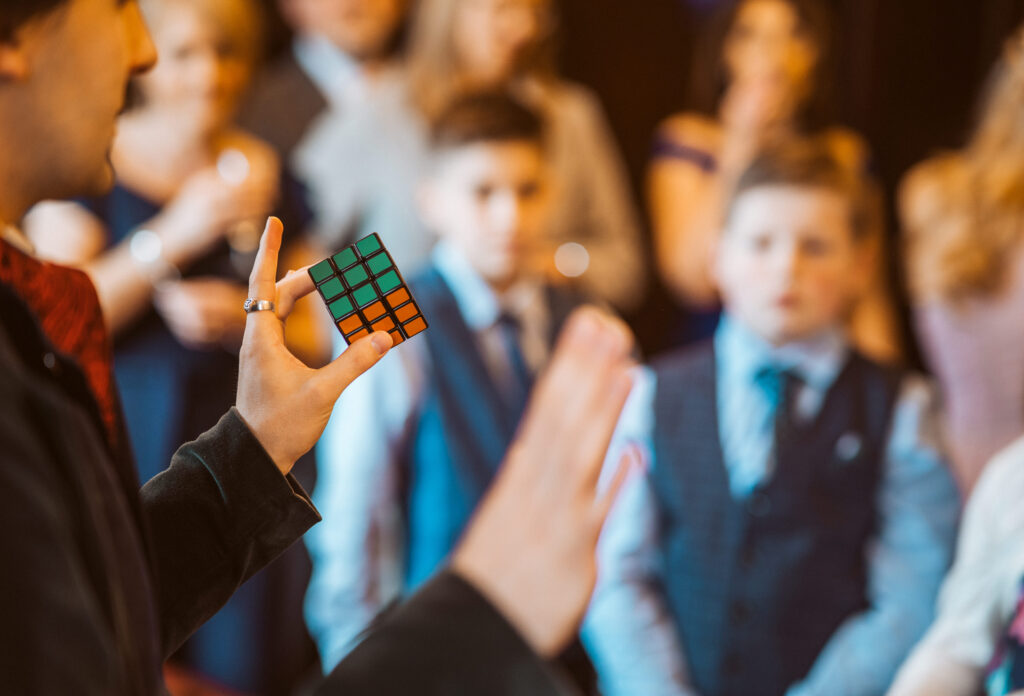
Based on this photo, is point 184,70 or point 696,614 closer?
point 696,614

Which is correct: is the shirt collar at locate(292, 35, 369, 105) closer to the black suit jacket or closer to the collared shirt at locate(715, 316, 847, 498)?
the collared shirt at locate(715, 316, 847, 498)

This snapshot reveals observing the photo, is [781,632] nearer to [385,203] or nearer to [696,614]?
[696,614]

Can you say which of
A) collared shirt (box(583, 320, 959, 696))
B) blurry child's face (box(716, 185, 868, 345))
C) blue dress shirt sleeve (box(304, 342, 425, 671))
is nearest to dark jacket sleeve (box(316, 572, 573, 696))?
collared shirt (box(583, 320, 959, 696))

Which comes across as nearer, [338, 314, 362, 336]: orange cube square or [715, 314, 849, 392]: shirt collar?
[338, 314, 362, 336]: orange cube square

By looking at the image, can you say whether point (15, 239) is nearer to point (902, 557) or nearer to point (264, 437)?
point (264, 437)

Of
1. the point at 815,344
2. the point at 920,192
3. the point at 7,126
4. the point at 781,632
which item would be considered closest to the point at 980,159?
the point at 920,192

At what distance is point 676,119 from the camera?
1668 mm

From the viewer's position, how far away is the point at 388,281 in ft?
1.46

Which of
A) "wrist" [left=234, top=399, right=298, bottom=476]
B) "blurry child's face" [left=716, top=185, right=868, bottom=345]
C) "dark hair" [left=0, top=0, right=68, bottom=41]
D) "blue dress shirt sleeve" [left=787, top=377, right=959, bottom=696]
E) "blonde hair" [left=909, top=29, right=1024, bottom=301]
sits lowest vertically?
"blue dress shirt sleeve" [left=787, top=377, right=959, bottom=696]

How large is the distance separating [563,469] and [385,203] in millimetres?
1088

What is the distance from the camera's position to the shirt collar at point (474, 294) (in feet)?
3.92

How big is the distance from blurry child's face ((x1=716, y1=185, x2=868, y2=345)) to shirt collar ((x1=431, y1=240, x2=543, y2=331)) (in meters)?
0.26

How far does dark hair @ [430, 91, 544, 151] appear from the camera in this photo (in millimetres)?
1319

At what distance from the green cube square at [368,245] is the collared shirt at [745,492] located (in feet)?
1.77
